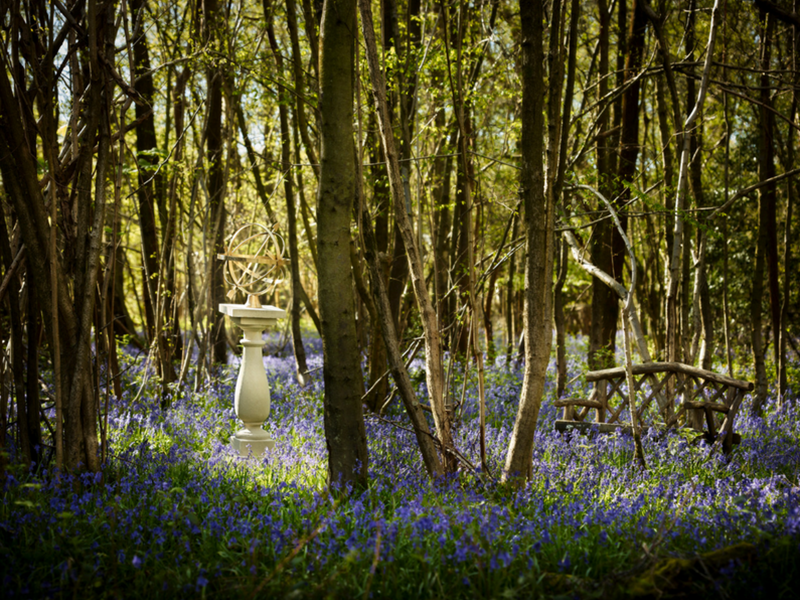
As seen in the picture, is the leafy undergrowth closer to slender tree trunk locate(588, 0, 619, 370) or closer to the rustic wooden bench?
the rustic wooden bench

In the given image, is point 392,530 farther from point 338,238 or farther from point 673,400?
point 673,400

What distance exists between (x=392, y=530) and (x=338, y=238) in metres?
1.48

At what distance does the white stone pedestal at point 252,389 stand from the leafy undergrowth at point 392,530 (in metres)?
0.37

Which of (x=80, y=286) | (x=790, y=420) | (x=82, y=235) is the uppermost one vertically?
(x=82, y=235)

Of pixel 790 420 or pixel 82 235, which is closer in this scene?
pixel 82 235

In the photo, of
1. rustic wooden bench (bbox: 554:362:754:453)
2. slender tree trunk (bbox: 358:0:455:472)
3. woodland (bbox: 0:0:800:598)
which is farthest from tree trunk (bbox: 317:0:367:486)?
rustic wooden bench (bbox: 554:362:754:453)

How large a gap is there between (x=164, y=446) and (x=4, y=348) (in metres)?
1.31

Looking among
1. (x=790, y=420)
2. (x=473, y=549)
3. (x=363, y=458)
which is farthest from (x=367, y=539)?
(x=790, y=420)

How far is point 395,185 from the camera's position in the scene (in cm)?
331

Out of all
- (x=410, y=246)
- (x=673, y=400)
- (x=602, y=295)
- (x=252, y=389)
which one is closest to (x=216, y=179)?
(x=252, y=389)

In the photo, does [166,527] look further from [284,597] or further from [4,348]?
[4,348]

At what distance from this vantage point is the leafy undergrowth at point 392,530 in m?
2.25

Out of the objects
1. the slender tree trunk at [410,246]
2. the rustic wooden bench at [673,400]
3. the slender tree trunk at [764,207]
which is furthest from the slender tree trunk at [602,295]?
the slender tree trunk at [410,246]

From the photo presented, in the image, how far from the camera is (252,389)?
4.68 meters
